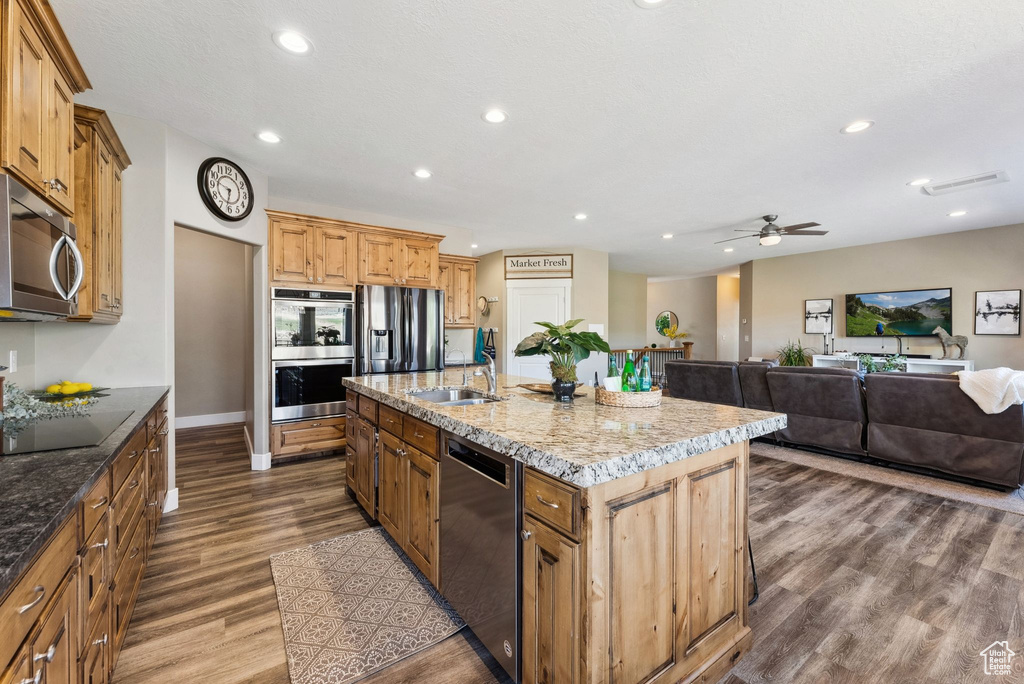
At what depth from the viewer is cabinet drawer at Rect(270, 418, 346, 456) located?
4059 millimetres

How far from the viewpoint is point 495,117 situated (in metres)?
2.81

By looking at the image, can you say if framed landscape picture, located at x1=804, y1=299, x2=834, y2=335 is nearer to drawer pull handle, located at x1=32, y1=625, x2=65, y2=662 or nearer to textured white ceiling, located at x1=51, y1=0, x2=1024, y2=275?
textured white ceiling, located at x1=51, y1=0, x2=1024, y2=275

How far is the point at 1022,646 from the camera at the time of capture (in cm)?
171

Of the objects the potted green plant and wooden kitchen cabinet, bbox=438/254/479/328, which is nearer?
the potted green plant

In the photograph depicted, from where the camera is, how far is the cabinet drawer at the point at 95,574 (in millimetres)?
1171

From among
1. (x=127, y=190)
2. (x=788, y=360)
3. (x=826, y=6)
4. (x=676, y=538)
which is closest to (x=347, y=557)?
(x=676, y=538)

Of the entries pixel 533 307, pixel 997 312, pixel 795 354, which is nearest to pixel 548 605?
pixel 533 307

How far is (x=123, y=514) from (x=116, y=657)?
51 centimetres

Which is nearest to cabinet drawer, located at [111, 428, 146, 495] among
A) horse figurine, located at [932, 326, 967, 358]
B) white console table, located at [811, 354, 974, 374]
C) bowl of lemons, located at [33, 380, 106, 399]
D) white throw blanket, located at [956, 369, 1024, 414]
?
bowl of lemons, located at [33, 380, 106, 399]

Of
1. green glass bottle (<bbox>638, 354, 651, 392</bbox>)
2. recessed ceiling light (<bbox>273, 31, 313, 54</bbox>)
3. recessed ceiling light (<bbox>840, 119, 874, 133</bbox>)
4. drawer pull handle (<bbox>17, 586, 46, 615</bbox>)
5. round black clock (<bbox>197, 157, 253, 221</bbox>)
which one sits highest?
recessed ceiling light (<bbox>840, 119, 874, 133</bbox>)

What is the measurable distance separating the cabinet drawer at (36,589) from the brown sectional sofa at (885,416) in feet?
16.4

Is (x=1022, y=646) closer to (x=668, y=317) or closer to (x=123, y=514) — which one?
(x=123, y=514)

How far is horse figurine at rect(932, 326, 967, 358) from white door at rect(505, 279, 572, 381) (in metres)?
5.42
